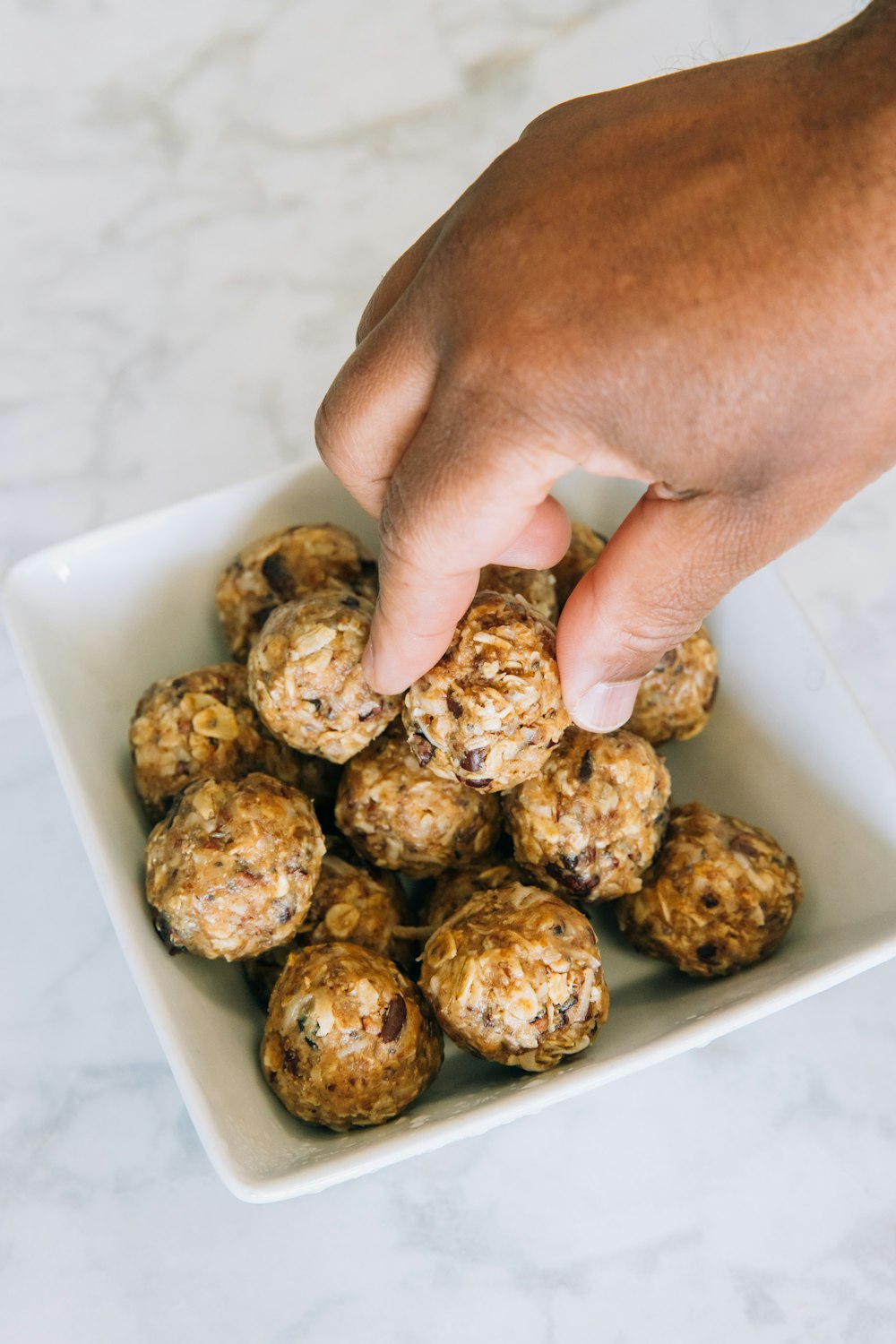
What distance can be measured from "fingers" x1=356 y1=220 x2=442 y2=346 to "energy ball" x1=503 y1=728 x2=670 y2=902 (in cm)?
47

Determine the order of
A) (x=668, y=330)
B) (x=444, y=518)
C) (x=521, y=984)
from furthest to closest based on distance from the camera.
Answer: (x=521, y=984) → (x=444, y=518) → (x=668, y=330)

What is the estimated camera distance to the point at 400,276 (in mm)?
1150

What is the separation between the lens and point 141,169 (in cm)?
219

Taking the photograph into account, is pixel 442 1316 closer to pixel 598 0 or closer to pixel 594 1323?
pixel 594 1323

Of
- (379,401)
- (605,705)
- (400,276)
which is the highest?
(400,276)

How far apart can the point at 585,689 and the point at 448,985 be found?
1.04 ft

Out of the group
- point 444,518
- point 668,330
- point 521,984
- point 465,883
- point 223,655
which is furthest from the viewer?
point 223,655

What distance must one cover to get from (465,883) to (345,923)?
143mm

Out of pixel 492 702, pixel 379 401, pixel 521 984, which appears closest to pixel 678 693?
pixel 492 702

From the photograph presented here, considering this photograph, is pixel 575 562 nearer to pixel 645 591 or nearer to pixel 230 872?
pixel 645 591

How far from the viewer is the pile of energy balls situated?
1.17 meters

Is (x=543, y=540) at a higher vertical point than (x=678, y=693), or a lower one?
higher

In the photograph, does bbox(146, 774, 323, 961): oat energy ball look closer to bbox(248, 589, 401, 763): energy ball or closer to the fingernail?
bbox(248, 589, 401, 763): energy ball

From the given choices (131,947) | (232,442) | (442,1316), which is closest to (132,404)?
(232,442)
